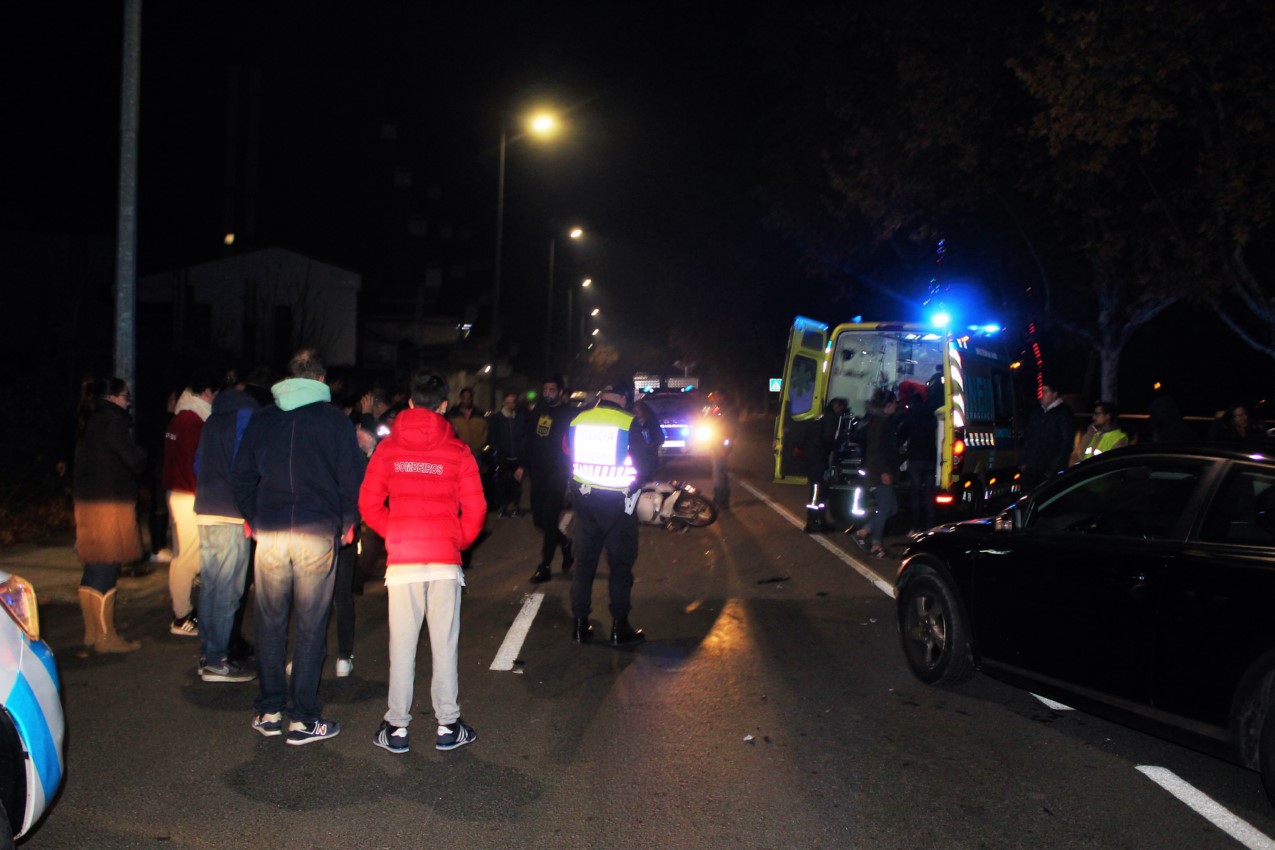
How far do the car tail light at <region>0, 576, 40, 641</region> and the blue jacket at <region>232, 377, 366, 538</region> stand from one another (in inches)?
55.4

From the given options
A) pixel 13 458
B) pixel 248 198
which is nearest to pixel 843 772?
pixel 13 458

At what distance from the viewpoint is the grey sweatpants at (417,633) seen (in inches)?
212

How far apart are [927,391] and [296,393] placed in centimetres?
1043

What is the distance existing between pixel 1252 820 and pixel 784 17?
2377 centimetres

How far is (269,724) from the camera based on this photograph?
18.5 feet

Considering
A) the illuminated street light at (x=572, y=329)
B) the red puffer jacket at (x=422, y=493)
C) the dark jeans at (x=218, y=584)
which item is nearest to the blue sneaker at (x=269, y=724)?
the red puffer jacket at (x=422, y=493)

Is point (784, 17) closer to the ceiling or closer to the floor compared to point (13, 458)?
closer to the ceiling

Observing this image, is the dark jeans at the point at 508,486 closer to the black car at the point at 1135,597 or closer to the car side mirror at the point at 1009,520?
the black car at the point at 1135,597

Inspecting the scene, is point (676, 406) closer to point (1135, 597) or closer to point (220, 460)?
point (220, 460)

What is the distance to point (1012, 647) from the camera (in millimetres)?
6148

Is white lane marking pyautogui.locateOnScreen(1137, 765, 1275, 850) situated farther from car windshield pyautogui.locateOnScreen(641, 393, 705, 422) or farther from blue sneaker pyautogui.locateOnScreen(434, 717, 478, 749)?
car windshield pyautogui.locateOnScreen(641, 393, 705, 422)

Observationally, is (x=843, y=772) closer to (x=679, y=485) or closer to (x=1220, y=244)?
(x=679, y=485)

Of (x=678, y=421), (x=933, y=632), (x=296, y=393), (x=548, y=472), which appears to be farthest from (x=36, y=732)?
(x=678, y=421)

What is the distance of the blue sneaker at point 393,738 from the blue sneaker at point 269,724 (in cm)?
59
